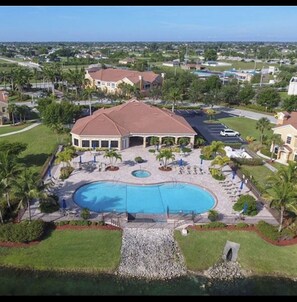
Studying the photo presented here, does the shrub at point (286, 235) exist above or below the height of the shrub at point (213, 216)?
below

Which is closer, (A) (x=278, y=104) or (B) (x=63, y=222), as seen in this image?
(B) (x=63, y=222)

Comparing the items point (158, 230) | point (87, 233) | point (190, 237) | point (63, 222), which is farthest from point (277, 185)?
point (63, 222)

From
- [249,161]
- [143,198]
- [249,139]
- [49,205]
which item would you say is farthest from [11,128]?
[249,139]

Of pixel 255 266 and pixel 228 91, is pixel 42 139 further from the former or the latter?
pixel 228 91

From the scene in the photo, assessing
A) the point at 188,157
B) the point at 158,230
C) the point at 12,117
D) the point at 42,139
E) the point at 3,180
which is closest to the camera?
the point at 3,180

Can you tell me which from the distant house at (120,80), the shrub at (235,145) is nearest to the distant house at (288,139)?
the shrub at (235,145)

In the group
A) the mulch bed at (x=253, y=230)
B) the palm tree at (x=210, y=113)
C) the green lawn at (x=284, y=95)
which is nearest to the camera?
the mulch bed at (x=253, y=230)

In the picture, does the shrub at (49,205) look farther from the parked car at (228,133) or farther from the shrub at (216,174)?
the parked car at (228,133)
